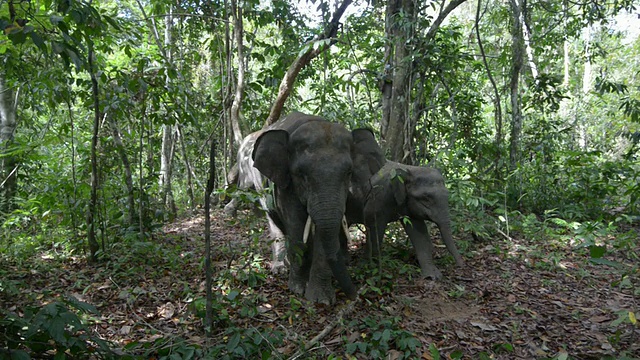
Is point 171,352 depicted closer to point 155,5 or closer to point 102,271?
point 102,271

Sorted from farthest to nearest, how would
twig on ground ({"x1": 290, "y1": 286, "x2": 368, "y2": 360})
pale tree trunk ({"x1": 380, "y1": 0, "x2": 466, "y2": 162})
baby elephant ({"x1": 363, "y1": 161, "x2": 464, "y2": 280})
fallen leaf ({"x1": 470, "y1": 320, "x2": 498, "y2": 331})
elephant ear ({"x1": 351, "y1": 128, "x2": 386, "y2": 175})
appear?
1. pale tree trunk ({"x1": 380, "y1": 0, "x2": 466, "y2": 162})
2. baby elephant ({"x1": 363, "y1": 161, "x2": 464, "y2": 280})
3. elephant ear ({"x1": 351, "y1": 128, "x2": 386, "y2": 175})
4. fallen leaf ({"x1": 470, "y1": 320, "x2": 498, "y2": 331})
5. twig on ground ({"x1": 290, "y1": 286, "x2": 368, "y2": 360})

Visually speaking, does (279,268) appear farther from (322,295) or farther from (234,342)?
(234,342)

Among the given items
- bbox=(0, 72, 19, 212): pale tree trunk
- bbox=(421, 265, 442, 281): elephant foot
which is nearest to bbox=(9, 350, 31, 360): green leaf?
bbox=(421, 265, 442, 281): elephant foot

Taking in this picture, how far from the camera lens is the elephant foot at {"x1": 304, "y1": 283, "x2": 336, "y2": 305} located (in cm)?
516

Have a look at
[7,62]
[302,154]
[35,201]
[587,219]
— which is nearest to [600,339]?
[302,154]

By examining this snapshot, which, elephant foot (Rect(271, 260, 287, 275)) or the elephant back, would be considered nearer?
the elephant back

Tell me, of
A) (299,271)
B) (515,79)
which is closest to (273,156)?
(299,271)

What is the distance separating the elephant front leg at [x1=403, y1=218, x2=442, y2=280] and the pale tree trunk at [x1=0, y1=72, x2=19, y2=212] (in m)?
6.38

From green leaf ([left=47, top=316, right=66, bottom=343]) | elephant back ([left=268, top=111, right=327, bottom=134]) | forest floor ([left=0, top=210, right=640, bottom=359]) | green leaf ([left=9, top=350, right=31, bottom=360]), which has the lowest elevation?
forest floor ([left=0, top=210, right=640, bottom=359])

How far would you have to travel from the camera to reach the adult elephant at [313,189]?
4781 millimetres

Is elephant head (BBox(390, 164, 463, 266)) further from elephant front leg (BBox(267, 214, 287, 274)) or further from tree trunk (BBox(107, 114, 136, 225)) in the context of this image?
tree trunk (BBox(107, 114, 136, 225))

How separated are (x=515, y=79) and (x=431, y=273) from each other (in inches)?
236

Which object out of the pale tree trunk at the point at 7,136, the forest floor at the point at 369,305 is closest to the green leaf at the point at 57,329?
the forest floor at the point at 369,305

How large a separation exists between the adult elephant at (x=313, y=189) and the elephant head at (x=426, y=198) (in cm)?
151
